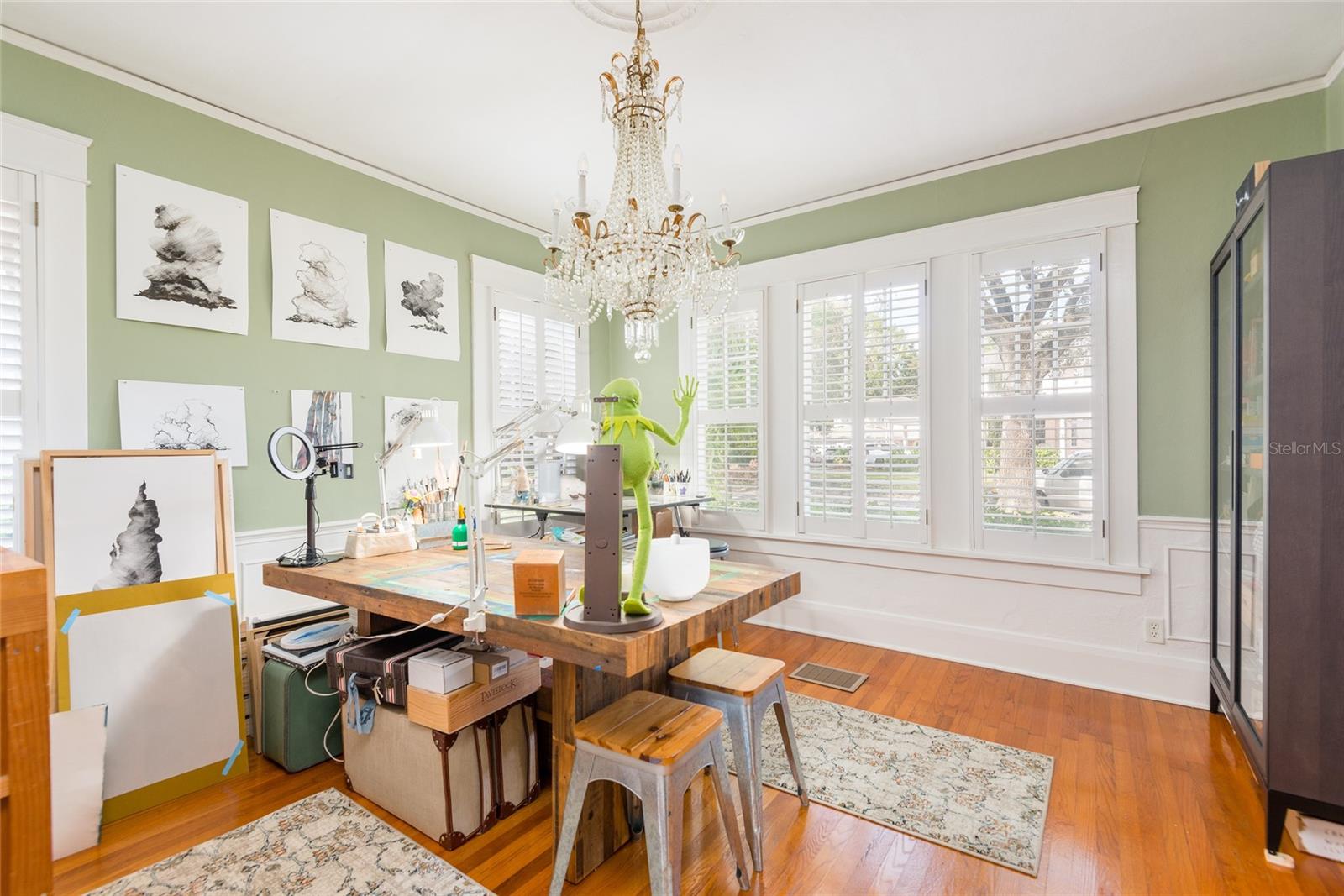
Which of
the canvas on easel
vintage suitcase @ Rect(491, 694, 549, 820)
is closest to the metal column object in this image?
vintage suitcase @ Rect(491, 694, 549, 820)

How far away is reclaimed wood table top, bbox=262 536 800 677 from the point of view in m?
1.37

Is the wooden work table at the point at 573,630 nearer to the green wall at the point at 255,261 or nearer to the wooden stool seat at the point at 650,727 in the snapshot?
the wooden stool seat at the point at 650,727

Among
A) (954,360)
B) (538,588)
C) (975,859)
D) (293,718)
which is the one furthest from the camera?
(954,360)

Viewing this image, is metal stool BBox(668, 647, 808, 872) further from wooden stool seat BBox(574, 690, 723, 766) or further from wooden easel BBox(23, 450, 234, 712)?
wooden easel BBox(23, 450, 234, 712)

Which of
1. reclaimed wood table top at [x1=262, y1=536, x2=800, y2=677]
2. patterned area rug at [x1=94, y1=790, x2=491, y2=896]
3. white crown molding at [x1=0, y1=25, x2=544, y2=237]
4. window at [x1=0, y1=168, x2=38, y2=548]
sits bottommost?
patterned area rug at [x1=94, y1=790, x2=491, y2=896]

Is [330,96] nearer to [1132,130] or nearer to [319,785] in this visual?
[319,785]

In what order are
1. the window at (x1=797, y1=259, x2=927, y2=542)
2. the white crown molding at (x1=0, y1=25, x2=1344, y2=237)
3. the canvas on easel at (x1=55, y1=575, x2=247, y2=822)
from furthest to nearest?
the window at (x1=797, y1=259, x2=927, y2=542) → the white crown molding at (x1=0, y1=25, x2=1344, y2=237) → the canvas on easel at (x1=55, y1=575, x2=247, y2=822)

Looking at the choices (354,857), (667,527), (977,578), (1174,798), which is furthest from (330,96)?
(1174,798)

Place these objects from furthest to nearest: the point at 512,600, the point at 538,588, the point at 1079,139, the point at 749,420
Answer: the point at 749,420
the point at 1079,139
the point at 512,600
the point at 538,588

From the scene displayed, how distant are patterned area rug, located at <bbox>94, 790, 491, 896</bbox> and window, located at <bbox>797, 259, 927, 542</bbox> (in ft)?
9.40

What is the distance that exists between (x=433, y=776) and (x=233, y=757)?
992 mm

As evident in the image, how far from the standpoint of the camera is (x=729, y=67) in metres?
2.52

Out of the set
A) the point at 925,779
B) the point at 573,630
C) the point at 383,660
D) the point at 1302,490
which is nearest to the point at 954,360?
the point at 1302,490

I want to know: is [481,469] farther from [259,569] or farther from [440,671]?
[259,569]
